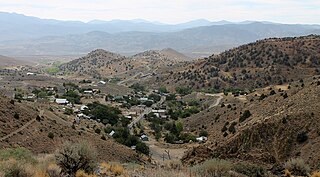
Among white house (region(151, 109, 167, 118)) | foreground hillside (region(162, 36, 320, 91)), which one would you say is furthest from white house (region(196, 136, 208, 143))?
foreground hillside (region(162, 36, 320, 91))

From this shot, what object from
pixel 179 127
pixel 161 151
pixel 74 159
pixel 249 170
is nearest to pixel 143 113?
pixel 179 127

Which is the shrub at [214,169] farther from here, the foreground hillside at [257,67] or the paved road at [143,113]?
the foreground hillside at [257,67]

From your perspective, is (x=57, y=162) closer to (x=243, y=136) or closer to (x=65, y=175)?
(x=65, y=175)

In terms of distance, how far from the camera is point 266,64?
4542 inches

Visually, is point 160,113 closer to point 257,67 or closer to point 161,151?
point 161,151

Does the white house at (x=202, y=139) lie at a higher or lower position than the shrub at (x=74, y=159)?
lower

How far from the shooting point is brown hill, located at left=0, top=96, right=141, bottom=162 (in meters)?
32.9

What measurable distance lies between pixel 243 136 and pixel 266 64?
85256 mm

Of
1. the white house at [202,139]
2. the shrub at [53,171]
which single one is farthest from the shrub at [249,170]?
the white house at [202,139]

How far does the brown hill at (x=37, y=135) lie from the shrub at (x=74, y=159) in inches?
613

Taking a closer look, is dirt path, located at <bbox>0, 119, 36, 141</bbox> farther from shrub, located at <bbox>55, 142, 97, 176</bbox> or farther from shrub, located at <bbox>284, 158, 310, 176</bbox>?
shrub, located at <bbox>284, 158, 310, 176</bbox>

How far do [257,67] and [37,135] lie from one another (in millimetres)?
89015

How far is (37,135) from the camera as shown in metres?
35.5

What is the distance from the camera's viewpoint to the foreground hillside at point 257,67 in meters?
108
